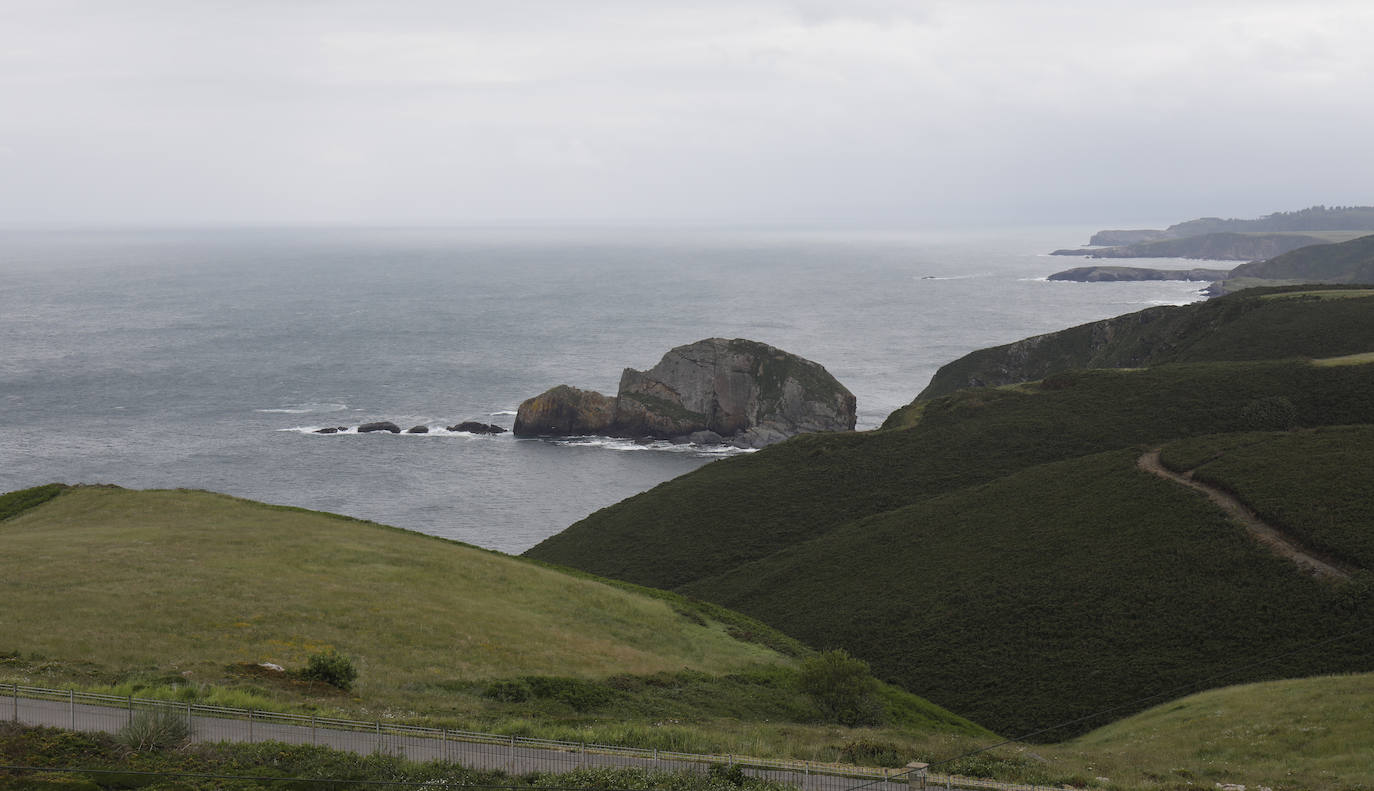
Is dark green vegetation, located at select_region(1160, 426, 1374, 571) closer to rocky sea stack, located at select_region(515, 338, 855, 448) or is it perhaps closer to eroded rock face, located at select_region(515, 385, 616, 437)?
rocky sea stack, located at select_region(515, 338, 855, 448)

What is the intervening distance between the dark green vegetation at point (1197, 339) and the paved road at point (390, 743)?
6964 centimetres

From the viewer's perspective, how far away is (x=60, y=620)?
2916 cm

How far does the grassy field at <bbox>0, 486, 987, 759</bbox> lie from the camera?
25875mm

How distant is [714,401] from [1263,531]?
7502 centimetres

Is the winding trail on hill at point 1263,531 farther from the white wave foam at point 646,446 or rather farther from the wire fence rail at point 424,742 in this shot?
the white wave foam at point 646,446

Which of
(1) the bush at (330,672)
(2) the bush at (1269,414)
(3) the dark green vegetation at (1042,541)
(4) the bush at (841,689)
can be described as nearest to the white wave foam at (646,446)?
(3) the dark green vegetation at (1042,541)

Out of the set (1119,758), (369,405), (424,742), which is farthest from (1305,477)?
(369,405)

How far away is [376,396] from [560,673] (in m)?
111

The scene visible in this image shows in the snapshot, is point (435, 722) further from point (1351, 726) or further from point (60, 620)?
point (1351, 726)

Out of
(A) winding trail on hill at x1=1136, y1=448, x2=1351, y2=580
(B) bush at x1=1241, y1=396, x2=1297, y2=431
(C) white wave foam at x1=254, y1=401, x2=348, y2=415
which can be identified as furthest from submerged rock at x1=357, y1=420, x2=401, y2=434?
(B) bush at x1=1241, y1=396, x2=1297, y2=431

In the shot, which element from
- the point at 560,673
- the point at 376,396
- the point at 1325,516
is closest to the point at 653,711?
the point at 560,673

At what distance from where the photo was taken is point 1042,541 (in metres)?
56.8

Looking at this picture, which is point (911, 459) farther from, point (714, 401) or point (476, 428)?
point (476, 428)

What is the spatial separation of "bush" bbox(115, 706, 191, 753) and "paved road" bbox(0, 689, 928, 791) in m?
0.43
